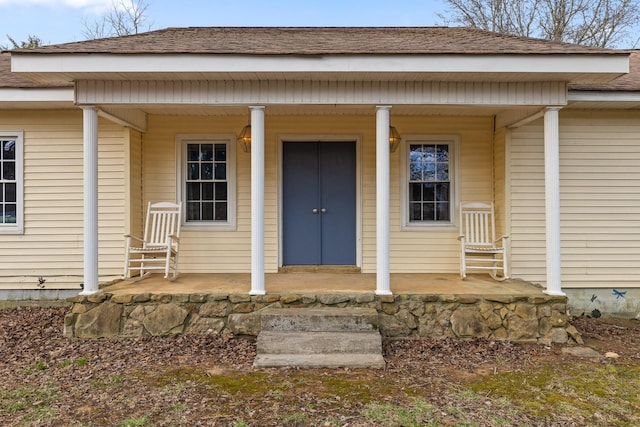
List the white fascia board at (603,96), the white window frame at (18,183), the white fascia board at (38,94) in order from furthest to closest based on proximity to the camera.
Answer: the white window frame at (18,183), the white fascia board at (38,94), the white fascia board at (603,96)

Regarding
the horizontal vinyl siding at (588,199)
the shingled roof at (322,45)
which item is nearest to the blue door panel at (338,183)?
the shingled roof at (322,45)

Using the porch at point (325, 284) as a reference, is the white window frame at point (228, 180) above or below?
above

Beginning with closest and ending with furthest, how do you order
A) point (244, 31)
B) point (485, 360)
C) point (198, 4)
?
point (485, 360), point (244, 31), point (198, 4)

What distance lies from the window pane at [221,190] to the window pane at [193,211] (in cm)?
32

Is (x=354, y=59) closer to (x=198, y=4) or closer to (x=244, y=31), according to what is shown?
(x=244, y=31)

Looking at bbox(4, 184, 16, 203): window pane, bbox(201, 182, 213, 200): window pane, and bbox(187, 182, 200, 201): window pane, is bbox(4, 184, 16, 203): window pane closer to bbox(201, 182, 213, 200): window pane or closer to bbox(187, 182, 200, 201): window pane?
bbox(187, 182, 200, 201): window pane

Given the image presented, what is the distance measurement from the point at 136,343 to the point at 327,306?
1989 mm

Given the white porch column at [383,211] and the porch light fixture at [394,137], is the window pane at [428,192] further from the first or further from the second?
the white porch column at [383,211]

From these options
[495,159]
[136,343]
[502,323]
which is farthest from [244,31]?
[502,323]

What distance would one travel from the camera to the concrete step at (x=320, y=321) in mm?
4215

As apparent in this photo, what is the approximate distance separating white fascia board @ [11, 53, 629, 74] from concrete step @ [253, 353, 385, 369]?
2.75 m

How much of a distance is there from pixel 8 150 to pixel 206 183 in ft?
8.95

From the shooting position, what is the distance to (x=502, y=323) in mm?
4582

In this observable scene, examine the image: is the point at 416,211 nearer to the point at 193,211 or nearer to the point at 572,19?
the point at 193,211
